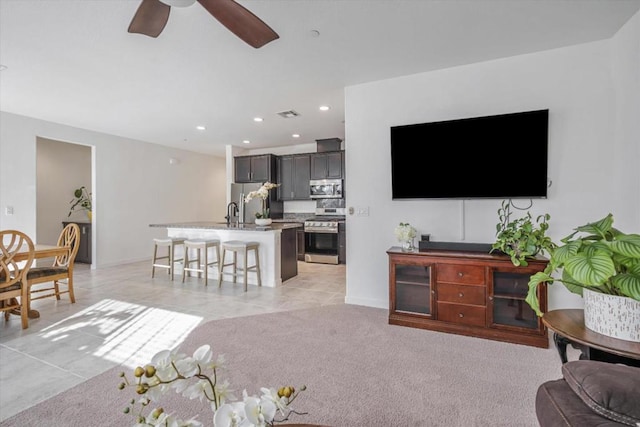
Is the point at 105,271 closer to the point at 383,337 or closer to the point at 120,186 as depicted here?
the point at 120,186

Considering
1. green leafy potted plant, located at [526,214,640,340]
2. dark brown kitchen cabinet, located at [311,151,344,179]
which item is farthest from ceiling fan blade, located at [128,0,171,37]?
dark brown kitchen cabinet, located at [311,151,344,179]

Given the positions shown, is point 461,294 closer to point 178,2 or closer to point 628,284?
point 628,284

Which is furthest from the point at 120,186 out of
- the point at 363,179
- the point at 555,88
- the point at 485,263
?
the point at 555,88

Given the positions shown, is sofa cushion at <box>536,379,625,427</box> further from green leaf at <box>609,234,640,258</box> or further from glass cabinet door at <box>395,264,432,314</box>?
glass cabinet door at <box>395,264,432,314</box>

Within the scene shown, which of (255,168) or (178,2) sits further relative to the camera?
(255,168)

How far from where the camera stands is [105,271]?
5465 millimetres

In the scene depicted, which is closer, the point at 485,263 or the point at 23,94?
the point at 485,263

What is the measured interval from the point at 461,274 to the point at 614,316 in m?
1.42

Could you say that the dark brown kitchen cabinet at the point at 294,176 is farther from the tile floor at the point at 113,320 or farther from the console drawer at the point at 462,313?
the console drawer at the point at 462,313

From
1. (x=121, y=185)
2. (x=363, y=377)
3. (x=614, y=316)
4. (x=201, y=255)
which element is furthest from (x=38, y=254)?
(x=614, y=316)

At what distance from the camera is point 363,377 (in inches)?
80.4

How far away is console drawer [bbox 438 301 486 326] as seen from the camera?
264 cm

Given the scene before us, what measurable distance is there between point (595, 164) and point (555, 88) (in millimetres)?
769

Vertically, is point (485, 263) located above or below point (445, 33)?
below
